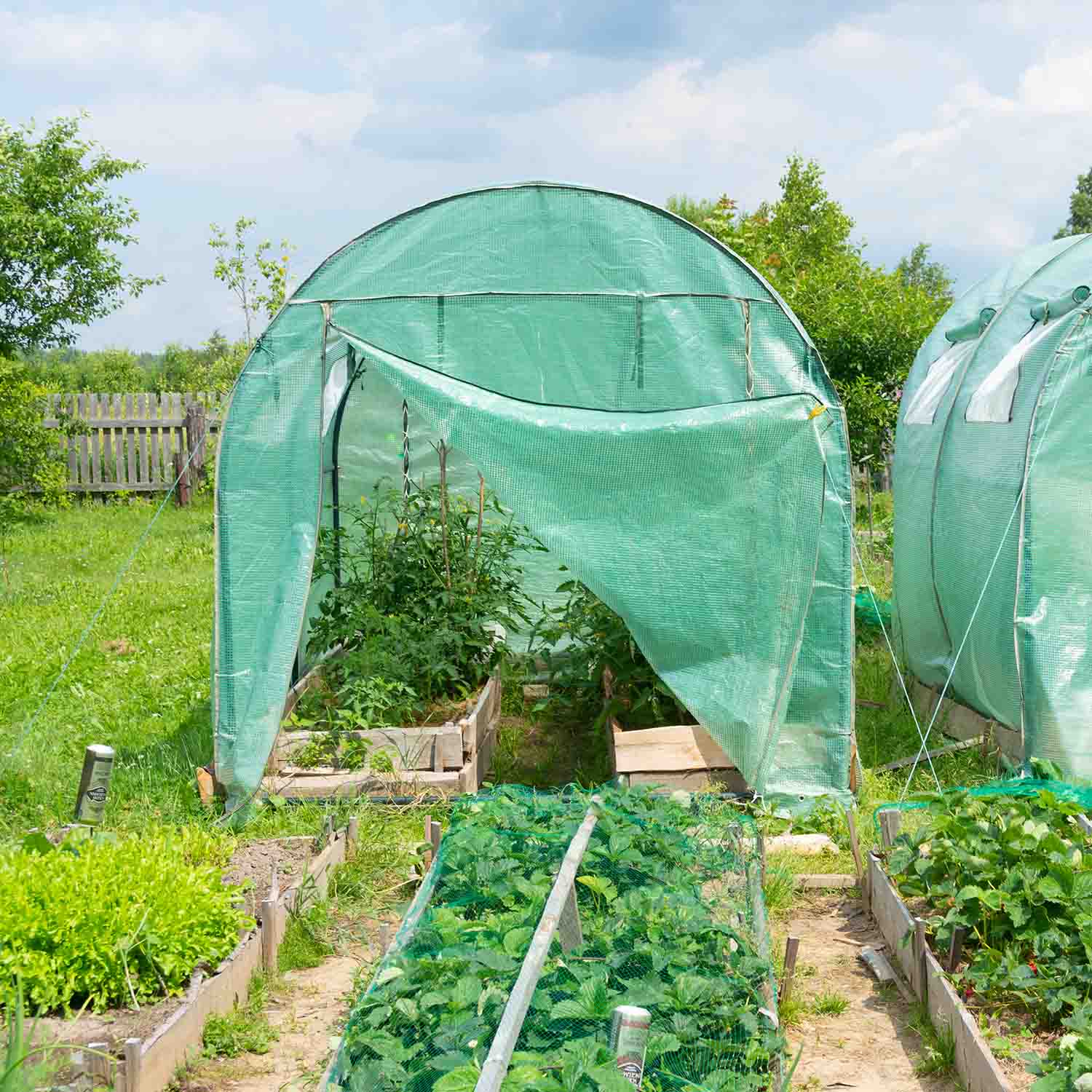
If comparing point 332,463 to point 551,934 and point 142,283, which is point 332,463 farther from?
point 142,283

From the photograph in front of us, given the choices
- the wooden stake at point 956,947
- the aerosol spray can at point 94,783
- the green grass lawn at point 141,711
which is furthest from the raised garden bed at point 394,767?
the wooden stake at point 956,947

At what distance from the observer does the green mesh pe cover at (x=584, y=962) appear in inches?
103

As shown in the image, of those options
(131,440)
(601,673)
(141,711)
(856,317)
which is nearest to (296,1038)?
(601,673)

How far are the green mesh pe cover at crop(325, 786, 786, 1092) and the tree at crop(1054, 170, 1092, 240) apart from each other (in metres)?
46.8

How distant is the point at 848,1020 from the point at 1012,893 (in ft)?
2.01

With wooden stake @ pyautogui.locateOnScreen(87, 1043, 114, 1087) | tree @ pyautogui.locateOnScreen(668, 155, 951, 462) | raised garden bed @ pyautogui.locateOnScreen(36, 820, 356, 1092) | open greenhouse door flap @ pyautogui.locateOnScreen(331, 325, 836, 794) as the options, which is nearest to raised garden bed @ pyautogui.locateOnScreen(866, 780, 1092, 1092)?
open greenhouse door flap @ pyautogui.locateOnScreen(331, 325, 836, 794)

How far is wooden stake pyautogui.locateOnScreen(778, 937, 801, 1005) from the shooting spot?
11.7ft

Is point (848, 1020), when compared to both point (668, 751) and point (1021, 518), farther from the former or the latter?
point (1021, 518)

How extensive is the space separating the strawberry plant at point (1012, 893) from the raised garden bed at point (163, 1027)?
202 centimetres

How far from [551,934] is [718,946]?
70cm

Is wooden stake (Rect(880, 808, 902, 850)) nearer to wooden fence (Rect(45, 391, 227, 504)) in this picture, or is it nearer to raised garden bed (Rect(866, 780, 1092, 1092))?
raised garden bed (Rect(866, 780, 1092, 1092))

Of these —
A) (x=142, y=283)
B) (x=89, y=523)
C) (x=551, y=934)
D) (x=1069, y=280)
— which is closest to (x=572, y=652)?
(x=1069, y=280)

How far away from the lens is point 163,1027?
3.11 metres

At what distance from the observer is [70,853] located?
11.7ft
